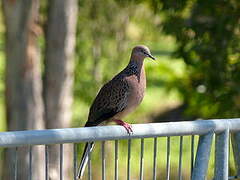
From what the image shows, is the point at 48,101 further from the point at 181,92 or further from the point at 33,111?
the point at 181,92

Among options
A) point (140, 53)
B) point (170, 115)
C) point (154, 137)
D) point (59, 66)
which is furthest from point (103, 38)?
point (154, 137)

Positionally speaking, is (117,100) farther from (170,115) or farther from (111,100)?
(170,115)

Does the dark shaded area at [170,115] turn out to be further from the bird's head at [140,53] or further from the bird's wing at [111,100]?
the bird's wing at [111,100]

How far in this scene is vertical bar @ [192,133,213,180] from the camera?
4488 mm

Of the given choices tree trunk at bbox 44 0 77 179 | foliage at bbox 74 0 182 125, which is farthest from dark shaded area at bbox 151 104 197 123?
tree trunk at bbox 44 0 77 179

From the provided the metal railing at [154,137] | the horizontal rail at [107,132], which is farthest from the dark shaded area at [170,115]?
the horizontal rail at [107,132]

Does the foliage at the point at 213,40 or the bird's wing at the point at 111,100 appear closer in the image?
the bird's wing at the point at 111,100

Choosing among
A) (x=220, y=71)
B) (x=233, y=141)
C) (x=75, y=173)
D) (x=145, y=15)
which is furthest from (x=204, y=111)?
(x=75, y=173)

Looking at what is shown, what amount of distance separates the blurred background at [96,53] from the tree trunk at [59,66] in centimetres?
1

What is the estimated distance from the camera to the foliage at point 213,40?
8828 mm

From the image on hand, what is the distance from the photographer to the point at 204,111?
10.4 metres

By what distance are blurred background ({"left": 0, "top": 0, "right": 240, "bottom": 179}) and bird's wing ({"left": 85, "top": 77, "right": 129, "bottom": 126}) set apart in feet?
8.51

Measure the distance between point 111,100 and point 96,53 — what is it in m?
8.16

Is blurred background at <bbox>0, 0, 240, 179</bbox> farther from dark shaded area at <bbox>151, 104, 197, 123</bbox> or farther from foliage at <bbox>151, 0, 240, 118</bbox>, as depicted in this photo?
dark shaded area at <bbox>151, 104, 197, 123</bbox>
